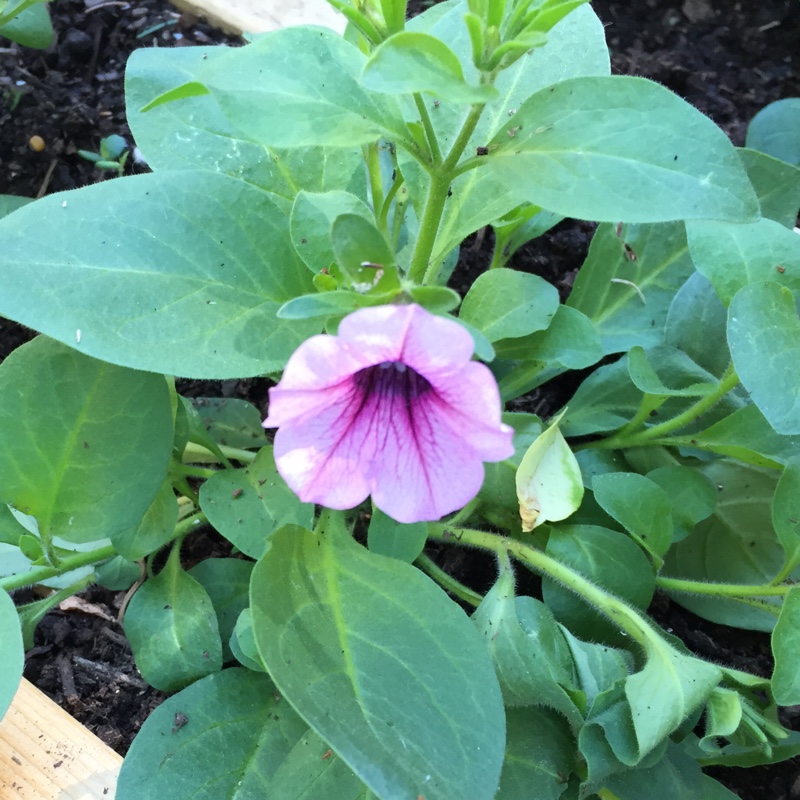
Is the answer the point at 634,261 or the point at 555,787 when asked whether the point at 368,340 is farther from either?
the point at 634,261

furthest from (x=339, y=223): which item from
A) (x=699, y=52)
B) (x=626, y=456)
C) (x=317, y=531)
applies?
(x=699, y=52)

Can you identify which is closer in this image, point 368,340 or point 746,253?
point 368,340

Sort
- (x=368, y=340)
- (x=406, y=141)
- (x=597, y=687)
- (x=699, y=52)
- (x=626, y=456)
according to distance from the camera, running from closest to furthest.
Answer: (x=368, y=340) → (x=406, y=141) → (x=597, y=687) → (x=626, y=456) → (x=699, y=52)

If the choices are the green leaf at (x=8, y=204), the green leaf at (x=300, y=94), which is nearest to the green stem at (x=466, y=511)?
the green leaf at (x=300, y=94)

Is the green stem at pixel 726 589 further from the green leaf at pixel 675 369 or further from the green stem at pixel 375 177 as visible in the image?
the green stem at pixel 375 177

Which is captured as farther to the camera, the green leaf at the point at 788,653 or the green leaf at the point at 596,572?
the green leaf at the point at 596,572

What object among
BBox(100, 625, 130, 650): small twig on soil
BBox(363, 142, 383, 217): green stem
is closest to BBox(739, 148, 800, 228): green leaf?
BBox(363, 142, 383, 217): green stem
